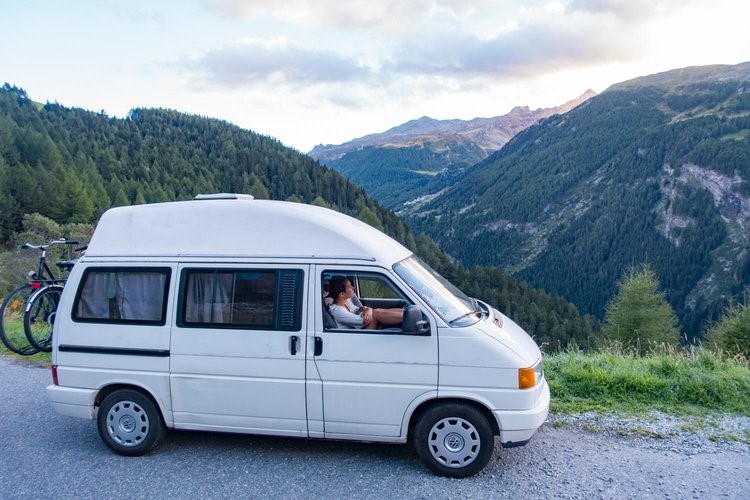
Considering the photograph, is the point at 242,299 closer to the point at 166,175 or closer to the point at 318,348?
the point at 318,348

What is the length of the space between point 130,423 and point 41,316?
3.55 m

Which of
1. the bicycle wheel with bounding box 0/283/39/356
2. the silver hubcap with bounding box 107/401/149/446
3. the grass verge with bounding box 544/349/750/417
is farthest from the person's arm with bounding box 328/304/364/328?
the bicycle wheel with bounding box 0/283/39/356

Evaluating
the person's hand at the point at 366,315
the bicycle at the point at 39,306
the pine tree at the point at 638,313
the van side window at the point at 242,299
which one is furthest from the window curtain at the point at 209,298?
the pine tree at the point at 638,313

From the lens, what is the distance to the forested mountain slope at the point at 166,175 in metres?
70.6

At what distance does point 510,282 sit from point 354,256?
9386 centimetres

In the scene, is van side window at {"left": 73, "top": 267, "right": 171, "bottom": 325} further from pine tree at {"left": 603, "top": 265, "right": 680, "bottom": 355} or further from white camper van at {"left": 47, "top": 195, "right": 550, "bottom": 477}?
pine tree at {"left": 603, "top": 265, "right": 680, "bottom": 355}

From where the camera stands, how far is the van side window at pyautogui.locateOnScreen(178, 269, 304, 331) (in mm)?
5535

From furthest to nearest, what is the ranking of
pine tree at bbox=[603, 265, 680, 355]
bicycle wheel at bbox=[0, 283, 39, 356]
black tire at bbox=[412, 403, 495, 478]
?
1. pine tree at bbox=[603, 265, 680, 355]
2. bicycle wheel at bbox=[0, 283, 39, 356]
3. black tire at bbox=[412, 403, 495, 478]

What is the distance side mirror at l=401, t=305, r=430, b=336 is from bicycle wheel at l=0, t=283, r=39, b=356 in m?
6.45

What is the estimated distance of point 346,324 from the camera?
5652 mm

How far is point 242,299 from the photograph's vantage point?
5.66 meters

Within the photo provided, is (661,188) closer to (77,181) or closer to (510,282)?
(510,282)

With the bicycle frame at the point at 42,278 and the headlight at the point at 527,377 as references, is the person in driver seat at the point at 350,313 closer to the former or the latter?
the headlight at the point at 527,377

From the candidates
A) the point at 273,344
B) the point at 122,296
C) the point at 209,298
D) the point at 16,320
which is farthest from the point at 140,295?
the point at 16,320
